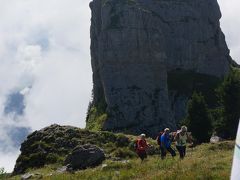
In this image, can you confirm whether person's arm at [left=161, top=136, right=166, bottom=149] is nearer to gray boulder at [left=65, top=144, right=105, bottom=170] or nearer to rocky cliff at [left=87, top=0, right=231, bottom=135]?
gray boulder at [left=65, top=144, right=105, bottom=170]

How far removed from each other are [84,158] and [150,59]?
396 feet

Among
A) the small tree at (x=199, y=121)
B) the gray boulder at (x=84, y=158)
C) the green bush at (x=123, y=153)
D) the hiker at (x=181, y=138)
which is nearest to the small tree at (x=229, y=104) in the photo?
the small tree at (x=199, y=121)

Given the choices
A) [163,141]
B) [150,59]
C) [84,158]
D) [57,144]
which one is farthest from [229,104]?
[150,59]

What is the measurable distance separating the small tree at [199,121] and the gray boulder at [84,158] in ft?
115

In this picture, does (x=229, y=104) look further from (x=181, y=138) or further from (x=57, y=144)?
(x=181, y=138)

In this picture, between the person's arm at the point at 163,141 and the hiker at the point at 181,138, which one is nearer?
the hiker at the point at 181,138

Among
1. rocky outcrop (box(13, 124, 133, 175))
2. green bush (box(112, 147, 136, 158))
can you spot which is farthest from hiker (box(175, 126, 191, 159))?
rocky outcrop (box(13, 124, 133, 175))

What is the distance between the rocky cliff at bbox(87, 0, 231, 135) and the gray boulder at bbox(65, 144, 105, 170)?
99.2 metres

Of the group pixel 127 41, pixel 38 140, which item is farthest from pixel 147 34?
pixel 38 140

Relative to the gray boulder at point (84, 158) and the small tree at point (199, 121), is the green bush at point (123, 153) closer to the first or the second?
the gray boulder at point (84, 158)

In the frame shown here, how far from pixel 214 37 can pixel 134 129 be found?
51.3 m

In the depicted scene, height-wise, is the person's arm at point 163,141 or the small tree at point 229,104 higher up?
the small tree at point 229,104

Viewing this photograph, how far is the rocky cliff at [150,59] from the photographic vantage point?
458 ft

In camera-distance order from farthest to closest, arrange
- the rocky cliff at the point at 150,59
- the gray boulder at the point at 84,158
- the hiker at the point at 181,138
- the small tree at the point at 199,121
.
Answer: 1. the rocky cliff at the point at 150,59
2. the small tree at the point at 199,121
3. the gray boulder at the point at 84,158
4. the hiker at the point at 181,138
